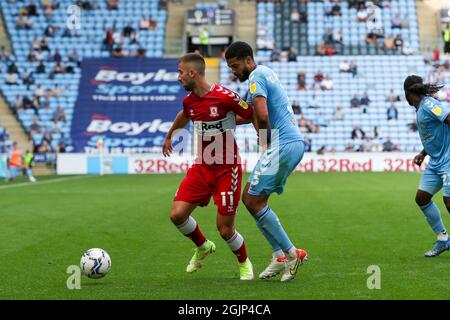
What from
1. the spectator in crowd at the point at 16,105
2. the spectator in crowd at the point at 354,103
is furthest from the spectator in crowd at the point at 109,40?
the spectator in crowd at the point at 354,103

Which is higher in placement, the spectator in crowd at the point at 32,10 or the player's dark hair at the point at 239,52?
the spectator in crowd at the point at 32,10

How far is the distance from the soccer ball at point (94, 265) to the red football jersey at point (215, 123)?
5.18 feet

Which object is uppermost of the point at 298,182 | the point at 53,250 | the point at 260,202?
the point at 260,202

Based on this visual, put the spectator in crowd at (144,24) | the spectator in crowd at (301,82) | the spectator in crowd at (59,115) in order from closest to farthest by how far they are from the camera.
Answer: the spectator in crowd at (59,115), the spectator in crowd at (301,82), the spectator in crowd at (144,24)

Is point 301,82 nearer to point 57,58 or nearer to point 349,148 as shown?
point 349,148

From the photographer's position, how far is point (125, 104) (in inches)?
1924

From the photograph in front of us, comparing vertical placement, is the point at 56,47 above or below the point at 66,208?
above

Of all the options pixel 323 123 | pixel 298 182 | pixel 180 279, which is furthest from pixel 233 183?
pixel 323 123

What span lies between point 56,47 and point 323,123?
1722cm

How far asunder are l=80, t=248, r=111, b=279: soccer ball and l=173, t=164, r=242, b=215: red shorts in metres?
1.12

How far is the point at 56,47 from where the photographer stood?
168 feet

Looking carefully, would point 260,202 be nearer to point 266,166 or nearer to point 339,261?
point 266,166

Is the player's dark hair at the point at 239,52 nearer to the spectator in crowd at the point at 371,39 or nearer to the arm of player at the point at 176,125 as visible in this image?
the arm of player at the point at 176,125

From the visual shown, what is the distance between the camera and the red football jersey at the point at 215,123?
30.5 ft
